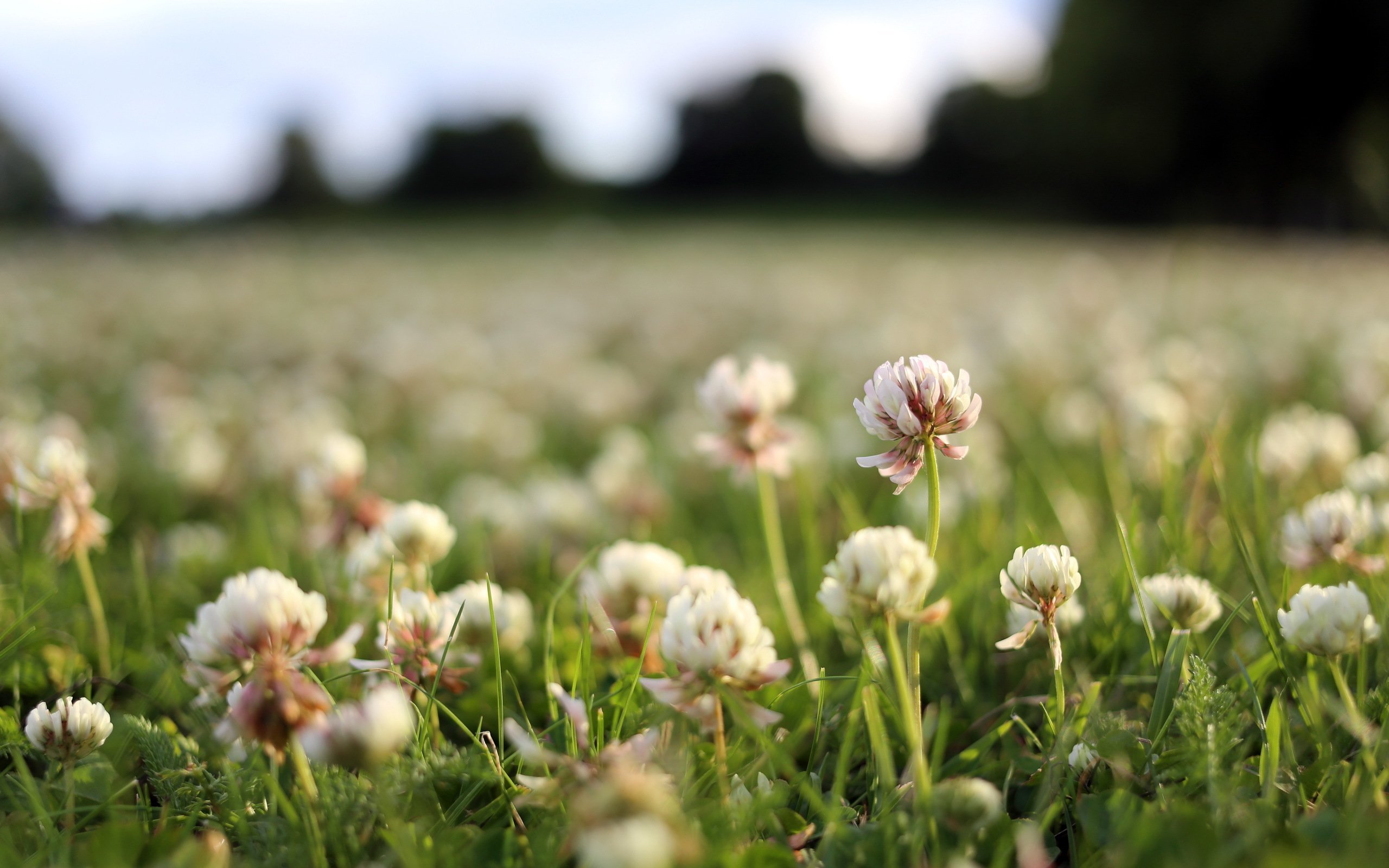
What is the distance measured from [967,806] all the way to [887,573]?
223 mm

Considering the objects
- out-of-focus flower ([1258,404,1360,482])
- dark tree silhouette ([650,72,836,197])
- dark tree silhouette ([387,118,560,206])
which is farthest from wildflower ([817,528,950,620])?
dark tree silhouette ([387,118,560,206])

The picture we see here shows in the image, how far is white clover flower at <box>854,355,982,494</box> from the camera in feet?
3.20

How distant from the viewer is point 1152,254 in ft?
30.2

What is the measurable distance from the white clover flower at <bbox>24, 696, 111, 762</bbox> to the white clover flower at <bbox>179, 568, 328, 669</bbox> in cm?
13

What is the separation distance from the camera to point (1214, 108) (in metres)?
22.4

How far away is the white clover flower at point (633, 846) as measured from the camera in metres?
0.67

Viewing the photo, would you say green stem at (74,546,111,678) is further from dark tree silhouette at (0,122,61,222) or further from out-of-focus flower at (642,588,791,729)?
dark tree silhouette at (0,122,61,222)

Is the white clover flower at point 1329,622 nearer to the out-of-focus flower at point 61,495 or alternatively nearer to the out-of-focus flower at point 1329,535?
the out-of-focus flower at point 1329,535

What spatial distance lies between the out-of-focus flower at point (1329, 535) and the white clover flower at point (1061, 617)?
28cm

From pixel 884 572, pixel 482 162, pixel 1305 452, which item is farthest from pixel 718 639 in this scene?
pixel 482 162

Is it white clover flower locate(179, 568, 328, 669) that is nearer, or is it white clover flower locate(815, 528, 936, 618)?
white clover flower locate(815, 528, 936, 618)

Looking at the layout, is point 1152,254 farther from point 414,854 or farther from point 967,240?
point 414,854

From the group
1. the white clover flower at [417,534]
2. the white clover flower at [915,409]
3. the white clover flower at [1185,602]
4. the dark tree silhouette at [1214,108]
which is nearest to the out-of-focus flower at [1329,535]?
the white clover flower at [1185,602]

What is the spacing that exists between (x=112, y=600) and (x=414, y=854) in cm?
114
